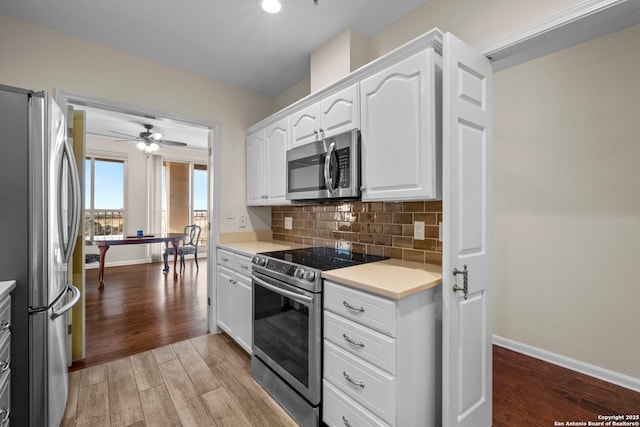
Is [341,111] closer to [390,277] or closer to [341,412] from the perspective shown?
[390,277]

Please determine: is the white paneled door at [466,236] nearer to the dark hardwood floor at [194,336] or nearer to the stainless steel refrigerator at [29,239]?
the dark hardwood floor at [194,336]

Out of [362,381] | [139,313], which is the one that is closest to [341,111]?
[362,381]

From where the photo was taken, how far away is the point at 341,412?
1.56m

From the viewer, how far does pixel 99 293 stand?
4.31 meters

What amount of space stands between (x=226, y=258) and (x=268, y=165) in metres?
0.97

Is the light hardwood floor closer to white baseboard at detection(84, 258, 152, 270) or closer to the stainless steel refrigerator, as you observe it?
the stainless steel refrigerator

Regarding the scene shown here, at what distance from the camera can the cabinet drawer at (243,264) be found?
2418 millimetres

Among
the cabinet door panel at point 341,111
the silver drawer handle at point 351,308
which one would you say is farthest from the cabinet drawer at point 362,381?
the cabinet door panel at point 341,111

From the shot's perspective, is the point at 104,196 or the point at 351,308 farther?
the point at 104,196

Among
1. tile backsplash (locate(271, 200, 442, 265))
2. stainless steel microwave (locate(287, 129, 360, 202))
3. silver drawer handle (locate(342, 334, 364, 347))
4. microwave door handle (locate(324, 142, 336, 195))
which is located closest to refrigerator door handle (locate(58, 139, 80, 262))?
stainless steel microwave (locate(287, 129, 360, 202))

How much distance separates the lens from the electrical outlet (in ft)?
6.43

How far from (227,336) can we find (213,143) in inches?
77.6

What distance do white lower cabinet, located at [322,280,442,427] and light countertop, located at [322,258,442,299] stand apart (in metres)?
0.05

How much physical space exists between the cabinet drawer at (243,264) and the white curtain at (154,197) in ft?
16.2
